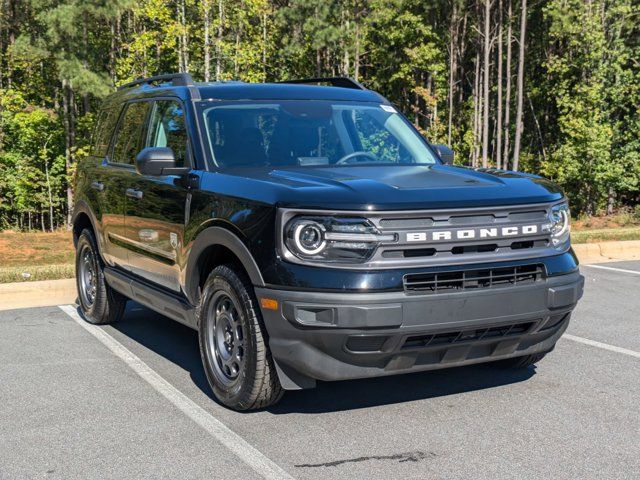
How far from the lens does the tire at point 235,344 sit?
447 centimetres

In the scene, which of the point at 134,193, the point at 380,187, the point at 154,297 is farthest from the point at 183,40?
the point at 380,187

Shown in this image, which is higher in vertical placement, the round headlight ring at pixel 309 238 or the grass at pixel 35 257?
the round headlight ring at pixel 309 238

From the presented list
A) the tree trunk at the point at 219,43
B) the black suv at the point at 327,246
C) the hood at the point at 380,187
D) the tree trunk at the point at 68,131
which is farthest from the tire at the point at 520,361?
the tree trunk at the point at 219,43

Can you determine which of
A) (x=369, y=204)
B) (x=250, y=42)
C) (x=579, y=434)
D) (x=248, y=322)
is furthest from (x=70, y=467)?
(x=250, y=42)

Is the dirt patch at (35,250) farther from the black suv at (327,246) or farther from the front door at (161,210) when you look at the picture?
the black suv at (327,246)

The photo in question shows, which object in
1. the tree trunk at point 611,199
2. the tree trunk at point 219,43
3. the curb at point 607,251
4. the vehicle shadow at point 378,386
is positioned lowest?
the tree trunk at point 611,199

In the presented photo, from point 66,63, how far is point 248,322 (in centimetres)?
2990

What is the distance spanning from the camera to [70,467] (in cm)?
392

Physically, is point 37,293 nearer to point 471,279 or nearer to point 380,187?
point 380,187

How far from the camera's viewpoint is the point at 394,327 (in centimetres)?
410

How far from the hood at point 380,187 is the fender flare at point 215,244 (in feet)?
0.86

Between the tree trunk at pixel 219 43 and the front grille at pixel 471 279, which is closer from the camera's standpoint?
the front grille at pixel 471 279

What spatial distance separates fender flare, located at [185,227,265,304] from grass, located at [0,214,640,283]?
14.7 feet

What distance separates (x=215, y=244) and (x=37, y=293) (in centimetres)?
433
